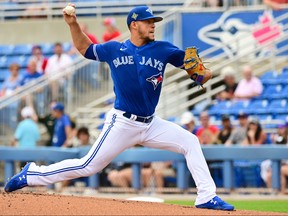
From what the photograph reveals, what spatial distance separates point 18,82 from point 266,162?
21.2 feet

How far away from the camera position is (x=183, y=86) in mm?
17672

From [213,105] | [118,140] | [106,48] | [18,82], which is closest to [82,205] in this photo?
[118,140]

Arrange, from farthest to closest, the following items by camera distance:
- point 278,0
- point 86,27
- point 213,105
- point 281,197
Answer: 1. point 86,27
2. point 278,0
3. point 213,105
4. point 281,197

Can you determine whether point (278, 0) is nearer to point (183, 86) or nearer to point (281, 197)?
point (183, 86)

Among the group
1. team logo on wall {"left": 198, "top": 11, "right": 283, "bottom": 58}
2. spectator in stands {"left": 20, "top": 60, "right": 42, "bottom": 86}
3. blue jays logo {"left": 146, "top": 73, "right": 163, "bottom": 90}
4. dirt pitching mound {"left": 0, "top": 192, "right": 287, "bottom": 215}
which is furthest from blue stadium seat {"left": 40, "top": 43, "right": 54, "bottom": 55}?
blue jays logo {"left": 146, "top": 73, "right": 163, "bottom": 90}

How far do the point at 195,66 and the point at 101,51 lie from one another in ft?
3.01

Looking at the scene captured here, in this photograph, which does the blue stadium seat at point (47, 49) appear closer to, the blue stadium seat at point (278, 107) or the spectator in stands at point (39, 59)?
the spectator in stands at point (39, 59)

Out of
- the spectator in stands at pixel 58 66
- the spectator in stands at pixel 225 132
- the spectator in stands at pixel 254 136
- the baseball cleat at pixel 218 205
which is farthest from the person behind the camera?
the spectator in stands at pixel 58 66

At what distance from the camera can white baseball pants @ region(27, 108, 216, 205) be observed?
871 centimetres

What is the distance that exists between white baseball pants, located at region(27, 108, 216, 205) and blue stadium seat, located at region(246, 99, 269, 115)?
772 cm

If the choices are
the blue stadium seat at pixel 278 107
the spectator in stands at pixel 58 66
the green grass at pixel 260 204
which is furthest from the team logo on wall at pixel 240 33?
the green grass at pixel 260 204

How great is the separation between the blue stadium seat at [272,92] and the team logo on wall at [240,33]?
1068 mm

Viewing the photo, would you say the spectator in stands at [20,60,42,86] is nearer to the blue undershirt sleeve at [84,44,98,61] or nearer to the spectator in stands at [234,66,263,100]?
the spectator in stands at [234,66,263,100]

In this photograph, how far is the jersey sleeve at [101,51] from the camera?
29.1 feet
